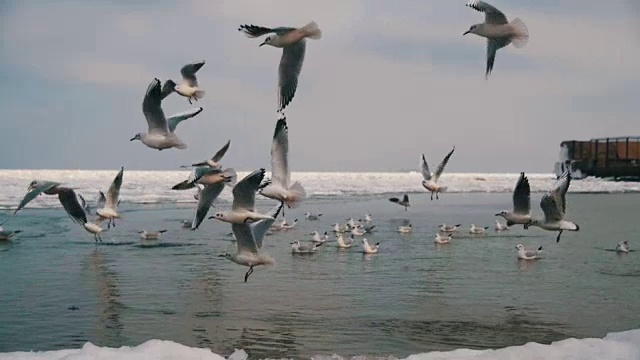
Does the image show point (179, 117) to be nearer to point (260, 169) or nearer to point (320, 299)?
point (260, 169)

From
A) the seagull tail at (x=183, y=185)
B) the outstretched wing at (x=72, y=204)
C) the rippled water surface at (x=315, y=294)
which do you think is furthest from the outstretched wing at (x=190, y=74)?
the rippled water surface at (x=315, y=294)

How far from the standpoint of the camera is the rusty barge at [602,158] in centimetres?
3044

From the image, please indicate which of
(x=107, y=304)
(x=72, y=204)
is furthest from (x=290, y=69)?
(x=107, y=304)

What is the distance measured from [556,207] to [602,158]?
28555mm

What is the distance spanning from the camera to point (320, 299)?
255 inches

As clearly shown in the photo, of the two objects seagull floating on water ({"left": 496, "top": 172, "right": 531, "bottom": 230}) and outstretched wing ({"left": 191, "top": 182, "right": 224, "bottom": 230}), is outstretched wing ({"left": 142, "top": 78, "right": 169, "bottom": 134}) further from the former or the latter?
seagull floating on water ({"left": 496, "top": 172, "right": 531, "bottom": 230})

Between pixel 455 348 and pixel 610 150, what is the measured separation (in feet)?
96.6

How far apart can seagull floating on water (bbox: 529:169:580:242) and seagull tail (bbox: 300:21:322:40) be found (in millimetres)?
1885

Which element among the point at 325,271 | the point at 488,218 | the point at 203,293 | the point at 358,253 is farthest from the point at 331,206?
the point at 203,293

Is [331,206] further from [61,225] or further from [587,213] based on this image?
[61,225]

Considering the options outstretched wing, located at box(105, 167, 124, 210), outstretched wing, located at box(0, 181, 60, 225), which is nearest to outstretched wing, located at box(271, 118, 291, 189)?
outstretched wing, located at box(0, 181, 60, 225)

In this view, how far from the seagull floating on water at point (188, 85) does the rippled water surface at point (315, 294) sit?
1.59 metres

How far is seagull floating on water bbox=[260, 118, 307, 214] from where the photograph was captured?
4871 millimetres

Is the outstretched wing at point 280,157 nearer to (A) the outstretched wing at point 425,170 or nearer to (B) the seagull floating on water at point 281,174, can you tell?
(B) the seagull floating on water at point 281,174
